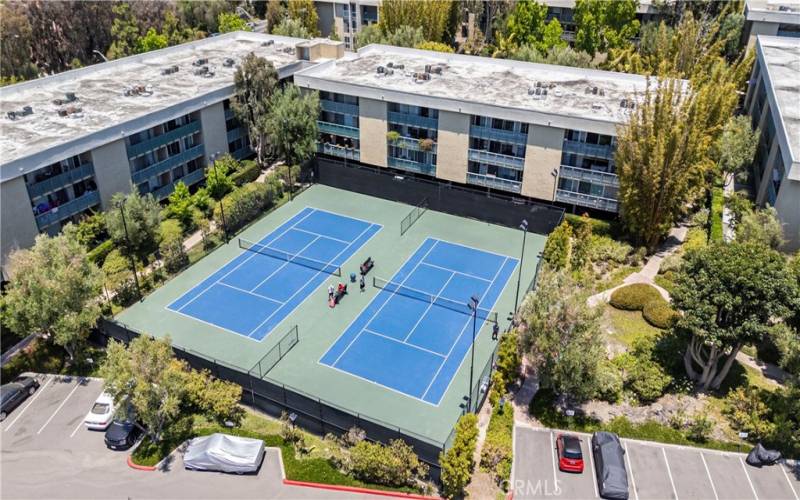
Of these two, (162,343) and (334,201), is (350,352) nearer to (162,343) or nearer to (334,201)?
(162,343)

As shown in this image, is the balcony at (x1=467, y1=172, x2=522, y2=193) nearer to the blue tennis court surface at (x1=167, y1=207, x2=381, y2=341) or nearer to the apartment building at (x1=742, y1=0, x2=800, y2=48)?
the blue tennis court surface at (x1=167, y1=207, x2=381, y2=341)

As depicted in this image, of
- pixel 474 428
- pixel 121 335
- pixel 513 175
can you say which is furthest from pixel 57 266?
pixel 513 175

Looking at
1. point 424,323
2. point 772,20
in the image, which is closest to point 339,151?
point 424,323

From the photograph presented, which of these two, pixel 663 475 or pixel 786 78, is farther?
pixel 786 78

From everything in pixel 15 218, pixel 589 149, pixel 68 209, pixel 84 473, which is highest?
pixel 589 149

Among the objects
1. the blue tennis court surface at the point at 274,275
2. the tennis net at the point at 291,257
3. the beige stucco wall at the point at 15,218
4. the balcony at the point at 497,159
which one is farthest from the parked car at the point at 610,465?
the beige stucco wall at the point at 15,218

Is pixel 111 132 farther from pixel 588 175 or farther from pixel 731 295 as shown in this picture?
pixel 731 295

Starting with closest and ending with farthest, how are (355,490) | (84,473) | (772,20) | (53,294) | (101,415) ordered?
1. (355,490)
2. (84,473)
3. (101,415)
4. (53,294)
5. (772,20)

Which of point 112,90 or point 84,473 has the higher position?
point 112,90
